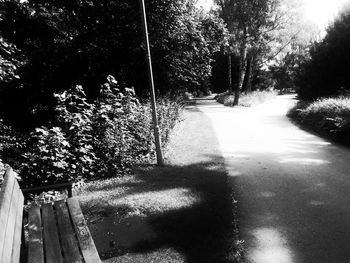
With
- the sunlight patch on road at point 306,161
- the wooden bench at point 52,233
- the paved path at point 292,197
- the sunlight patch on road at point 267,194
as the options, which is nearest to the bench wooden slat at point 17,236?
the wooden bench at point 52,233

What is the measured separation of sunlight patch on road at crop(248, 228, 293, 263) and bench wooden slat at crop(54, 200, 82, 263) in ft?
7.34

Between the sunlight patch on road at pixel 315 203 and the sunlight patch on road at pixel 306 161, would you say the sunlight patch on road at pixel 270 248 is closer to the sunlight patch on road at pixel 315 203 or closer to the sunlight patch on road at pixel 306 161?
the sunlight patch on road at pixel 315 203

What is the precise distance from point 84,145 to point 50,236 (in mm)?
3981

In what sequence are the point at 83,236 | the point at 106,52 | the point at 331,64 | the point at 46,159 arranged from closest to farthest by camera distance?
the point at 83,236 < the point at 46,159 < the point at 106,52 < the point at 331,64

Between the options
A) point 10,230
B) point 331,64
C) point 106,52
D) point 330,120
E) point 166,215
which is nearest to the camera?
point 10,230

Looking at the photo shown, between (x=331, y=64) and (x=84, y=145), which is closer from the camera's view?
(x=84, y=145)

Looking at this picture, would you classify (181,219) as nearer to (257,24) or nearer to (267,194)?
(267,194)

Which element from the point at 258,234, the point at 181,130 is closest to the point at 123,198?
the point at 258,234

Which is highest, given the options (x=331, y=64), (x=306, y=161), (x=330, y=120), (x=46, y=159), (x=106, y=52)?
(x=106, y=52)

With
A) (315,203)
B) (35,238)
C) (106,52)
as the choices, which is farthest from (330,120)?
(35,238)

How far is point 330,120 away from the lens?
1341 cm

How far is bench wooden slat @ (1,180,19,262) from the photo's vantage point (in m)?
2.72

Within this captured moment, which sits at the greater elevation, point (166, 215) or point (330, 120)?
point (330, 120)

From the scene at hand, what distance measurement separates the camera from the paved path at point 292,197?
178 inches
